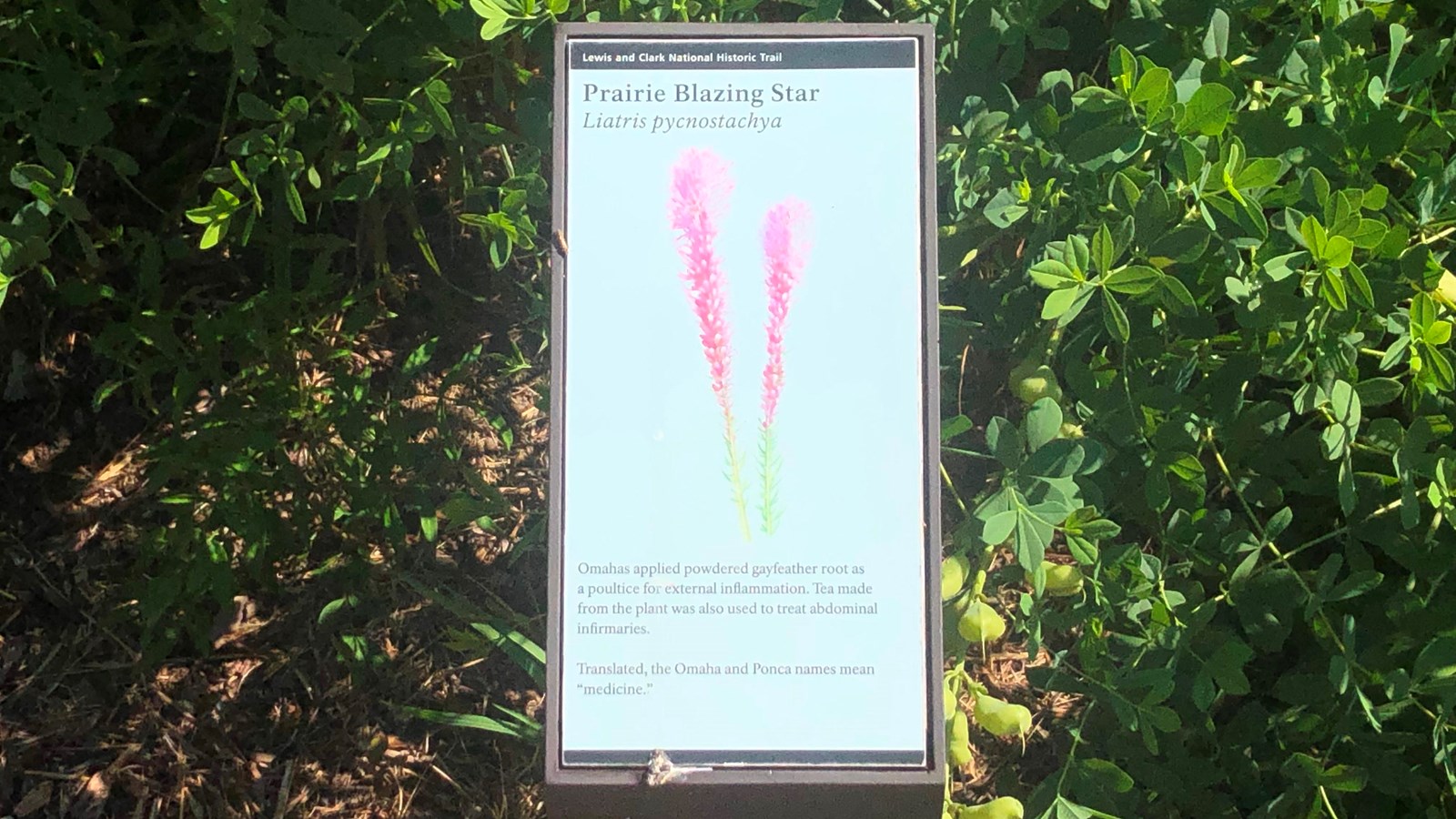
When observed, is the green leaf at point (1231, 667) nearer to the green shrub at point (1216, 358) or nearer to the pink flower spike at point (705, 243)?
the green shrub at point (1216, 358)

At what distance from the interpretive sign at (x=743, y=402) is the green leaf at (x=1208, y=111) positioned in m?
0.26

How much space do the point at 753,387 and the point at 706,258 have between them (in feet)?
0.45

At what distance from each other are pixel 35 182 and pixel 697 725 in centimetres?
104

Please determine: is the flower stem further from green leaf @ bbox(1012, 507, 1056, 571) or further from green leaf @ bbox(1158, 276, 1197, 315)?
green leaf @ bbox(1158, 276, 1197, 315)

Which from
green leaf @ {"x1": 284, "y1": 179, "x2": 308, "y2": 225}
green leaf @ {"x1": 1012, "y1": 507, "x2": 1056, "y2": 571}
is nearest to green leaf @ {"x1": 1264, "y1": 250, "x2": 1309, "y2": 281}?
green leaf @ {"x1": 1012, "y1": 507, "x2": 1056, "y2": 571}

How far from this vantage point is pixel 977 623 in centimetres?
140

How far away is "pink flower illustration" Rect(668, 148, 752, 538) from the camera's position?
122cm

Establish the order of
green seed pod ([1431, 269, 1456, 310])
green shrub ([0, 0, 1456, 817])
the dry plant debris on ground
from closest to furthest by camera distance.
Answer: green shrub ([0, 0, 1456, 817]) < green seed pod ([1431, 269, 1456, 310]) < the dry plant debris on ground

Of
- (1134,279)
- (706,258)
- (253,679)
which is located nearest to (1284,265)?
(1134,279)

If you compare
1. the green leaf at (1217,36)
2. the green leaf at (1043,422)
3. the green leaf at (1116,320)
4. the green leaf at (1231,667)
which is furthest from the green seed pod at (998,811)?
the green leaf at (1217,36)

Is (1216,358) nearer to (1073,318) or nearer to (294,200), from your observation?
(1073,318)

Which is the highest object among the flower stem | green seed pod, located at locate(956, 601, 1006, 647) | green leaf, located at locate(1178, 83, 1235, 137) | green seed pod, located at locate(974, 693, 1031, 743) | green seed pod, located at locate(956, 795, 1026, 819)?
green leaf, located at locate(1178, 83, 1235, 137)

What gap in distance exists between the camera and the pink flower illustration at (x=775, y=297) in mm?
1219

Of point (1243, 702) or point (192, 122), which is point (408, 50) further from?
point (1243, 702)
